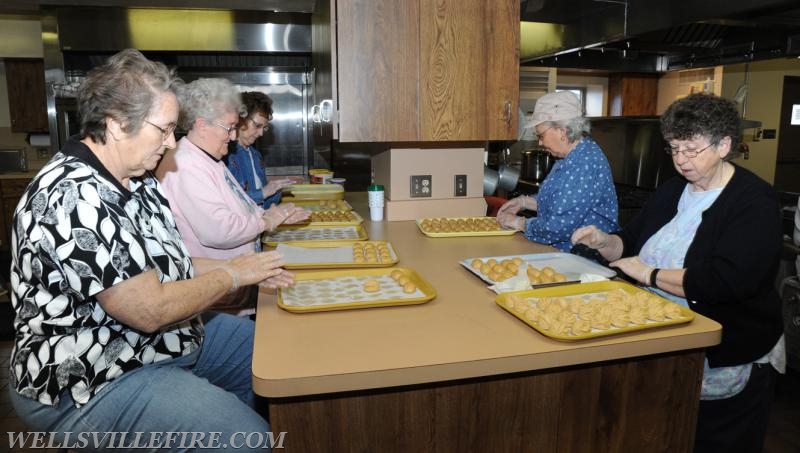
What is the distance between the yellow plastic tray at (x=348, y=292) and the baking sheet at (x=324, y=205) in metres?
1.51

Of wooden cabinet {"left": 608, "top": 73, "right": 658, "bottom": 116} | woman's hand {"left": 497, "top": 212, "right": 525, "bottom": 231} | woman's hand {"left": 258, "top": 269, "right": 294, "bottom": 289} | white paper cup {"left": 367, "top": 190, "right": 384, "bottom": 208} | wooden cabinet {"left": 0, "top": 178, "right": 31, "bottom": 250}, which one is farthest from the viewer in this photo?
wooden cabinet {"left": 608, "top": 73, "right": 658, "bottom": 116}

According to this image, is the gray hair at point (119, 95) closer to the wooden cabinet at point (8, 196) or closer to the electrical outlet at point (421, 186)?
the electrical outlet at point (421, 186)

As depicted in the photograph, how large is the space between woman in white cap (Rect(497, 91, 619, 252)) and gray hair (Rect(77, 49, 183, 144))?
5.61ft

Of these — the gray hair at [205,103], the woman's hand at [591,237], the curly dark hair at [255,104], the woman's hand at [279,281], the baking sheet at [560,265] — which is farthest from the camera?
the curly dark hair at [255,104]

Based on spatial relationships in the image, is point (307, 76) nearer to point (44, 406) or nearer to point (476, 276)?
point (476, 276)

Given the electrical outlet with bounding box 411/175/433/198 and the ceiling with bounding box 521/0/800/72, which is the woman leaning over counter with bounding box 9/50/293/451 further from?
the ceiling with bounding box 521/0/800/72

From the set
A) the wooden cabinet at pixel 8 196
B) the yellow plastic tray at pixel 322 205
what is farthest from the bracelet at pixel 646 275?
the wooden cabinet at pixel 8 196

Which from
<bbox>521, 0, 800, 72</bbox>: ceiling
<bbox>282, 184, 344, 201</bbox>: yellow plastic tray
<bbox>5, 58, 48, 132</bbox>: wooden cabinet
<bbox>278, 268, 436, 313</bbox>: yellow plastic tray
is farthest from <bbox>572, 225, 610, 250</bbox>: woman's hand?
<bbox>5, 58, 48, 132</bbox>: wooden cabinet

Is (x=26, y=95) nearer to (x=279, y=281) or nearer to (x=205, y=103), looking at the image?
(x=205, y=103)

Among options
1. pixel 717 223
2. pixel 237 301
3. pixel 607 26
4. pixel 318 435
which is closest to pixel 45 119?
pixel 237 301

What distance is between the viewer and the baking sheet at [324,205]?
3.37m

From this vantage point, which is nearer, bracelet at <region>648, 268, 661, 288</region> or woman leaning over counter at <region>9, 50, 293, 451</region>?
woman leaning over counter at <region>9, 50, 293, 451</region>

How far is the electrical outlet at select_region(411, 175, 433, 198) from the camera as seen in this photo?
303 cm

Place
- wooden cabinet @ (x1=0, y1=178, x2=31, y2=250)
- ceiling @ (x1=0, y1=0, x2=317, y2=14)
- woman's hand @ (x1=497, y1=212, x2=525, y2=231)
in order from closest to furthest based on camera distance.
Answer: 1. woman's hand @ (x1=497, y1=212, x2=525, y2=231)
2. ceiling @ (x1=0, y1=0, x2=317, y2=14)
3. wooden cabinet @ (x1=0, y1=178, x2=31, y2=250)
